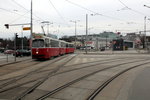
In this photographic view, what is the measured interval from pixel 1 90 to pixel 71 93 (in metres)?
2.74

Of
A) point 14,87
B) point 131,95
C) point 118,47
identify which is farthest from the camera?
point 118,47

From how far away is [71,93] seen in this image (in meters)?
8.05

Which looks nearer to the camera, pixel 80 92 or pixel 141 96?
pixel 141 96

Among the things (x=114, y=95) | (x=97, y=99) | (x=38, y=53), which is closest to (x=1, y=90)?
(x=97, y=99)

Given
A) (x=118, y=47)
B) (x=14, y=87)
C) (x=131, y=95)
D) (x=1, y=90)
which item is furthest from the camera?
(x=118, y=47)

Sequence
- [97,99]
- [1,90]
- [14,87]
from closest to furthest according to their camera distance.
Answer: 1. [97,99]
2. [1,90]
3. [14,87]

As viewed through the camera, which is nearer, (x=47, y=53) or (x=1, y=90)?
(x=1, y=90)

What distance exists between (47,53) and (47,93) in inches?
722

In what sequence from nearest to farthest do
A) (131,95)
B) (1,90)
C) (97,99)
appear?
1. (97,99)
2. (131,95)
3. (1,90)

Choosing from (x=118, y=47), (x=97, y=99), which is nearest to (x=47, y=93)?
(x=97, y=99)

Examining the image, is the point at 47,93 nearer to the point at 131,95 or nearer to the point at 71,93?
the point at 71,93

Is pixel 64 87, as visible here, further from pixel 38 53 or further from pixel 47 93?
pixel 38 53

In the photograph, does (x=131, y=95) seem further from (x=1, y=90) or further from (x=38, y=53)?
(x=38, y=53)

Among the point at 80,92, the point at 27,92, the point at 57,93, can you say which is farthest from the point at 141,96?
the point at 27,92
